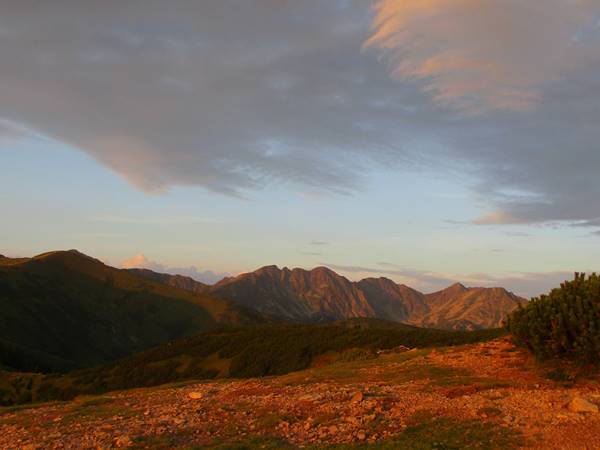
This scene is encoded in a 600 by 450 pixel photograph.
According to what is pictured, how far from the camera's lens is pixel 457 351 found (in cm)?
2969

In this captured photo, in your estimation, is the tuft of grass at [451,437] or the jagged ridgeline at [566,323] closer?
the tuft of grass at [451,437]

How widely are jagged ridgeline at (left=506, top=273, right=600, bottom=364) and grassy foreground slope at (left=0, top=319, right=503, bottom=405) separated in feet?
87.7

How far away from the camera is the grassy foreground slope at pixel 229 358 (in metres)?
53.7

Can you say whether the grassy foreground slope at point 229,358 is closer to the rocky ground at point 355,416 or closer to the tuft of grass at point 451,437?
the rocky ground at point 355,416

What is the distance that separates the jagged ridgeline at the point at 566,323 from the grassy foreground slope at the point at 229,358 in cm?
2673

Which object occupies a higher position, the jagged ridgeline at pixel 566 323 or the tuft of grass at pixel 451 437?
the jagged ridgeline at pixel 566 323

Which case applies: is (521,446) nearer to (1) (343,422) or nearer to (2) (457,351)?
(1) (343,422)

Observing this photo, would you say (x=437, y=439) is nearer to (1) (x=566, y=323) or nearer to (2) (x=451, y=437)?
(2) (x=451, y=437)

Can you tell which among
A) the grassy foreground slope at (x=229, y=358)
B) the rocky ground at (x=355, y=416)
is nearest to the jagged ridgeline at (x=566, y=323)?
the rocky ground at (x=355, y=416)

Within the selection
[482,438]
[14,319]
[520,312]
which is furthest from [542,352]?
[14,319]

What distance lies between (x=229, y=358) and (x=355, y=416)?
176ft

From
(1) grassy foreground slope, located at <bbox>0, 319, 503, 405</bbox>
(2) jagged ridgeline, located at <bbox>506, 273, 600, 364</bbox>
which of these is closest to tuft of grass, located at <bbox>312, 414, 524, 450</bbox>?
(2) jagged ridgeline, located at <bbox>506, 273, 600, 364</bbox>

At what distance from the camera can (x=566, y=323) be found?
19.8 metres

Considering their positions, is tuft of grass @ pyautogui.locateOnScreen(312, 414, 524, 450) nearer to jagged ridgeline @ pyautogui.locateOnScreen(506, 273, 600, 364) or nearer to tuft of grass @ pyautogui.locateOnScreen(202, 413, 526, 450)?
tuft of grass @ pyautogui.locateOnScreen(202, 413, 526, 450)
